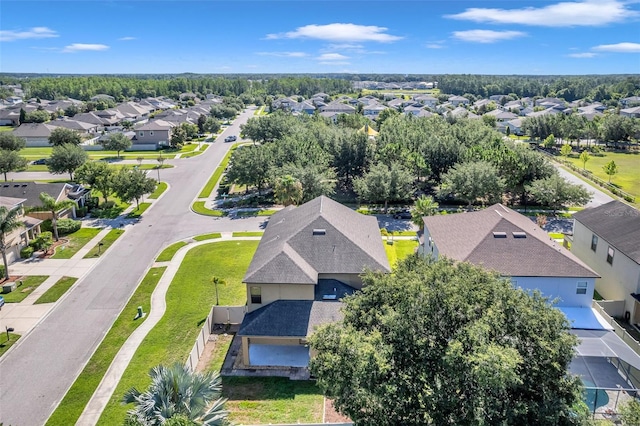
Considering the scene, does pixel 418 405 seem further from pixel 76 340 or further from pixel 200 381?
pixel 76 340

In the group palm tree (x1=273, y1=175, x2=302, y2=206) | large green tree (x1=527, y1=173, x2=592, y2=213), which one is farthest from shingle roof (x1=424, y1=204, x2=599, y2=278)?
large green tree (x1=527, y1=173, x2=592, y2=213)

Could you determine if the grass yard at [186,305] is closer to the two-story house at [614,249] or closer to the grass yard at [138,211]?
the grass yard at [138,211]

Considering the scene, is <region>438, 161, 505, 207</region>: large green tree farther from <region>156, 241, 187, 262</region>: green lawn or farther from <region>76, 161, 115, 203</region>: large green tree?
<region>76, 161, 115, 203</region>: large green tree

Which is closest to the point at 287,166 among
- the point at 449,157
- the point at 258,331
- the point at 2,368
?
the point at 449,157

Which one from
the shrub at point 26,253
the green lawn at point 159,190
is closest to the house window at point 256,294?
the shrub at point 26,253

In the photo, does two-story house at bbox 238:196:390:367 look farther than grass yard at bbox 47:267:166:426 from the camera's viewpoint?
Yes

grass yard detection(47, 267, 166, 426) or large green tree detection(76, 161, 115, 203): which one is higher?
large green tree detection(76, 161, 115, 203)
